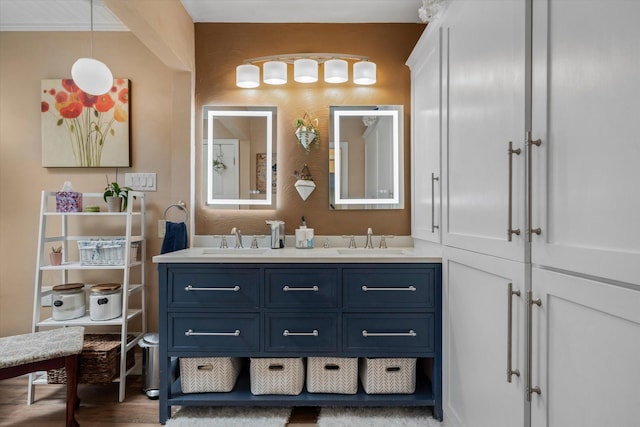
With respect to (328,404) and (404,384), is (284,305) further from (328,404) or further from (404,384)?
(404,384)

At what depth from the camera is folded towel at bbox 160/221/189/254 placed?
2291 mm

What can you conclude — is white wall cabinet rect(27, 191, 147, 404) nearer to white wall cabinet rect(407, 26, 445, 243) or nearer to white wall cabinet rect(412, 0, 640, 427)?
white wall cabinet rect(407, 26, 445, 243)

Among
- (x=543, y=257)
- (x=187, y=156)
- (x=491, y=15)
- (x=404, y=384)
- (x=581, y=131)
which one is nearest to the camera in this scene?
(x=581, y=131)

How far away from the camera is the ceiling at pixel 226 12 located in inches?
91.1

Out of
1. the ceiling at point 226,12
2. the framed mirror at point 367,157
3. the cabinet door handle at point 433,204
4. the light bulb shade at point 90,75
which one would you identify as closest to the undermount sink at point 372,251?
the framed mirror at point 367,157

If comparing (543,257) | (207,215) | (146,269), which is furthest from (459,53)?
(146,269)

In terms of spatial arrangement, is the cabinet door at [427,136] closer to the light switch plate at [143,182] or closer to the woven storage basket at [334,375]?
the woven storage basket at [334,375]

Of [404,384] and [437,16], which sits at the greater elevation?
[437,16]

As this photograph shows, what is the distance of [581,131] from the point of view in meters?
0.90

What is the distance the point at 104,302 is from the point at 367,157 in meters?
1.93

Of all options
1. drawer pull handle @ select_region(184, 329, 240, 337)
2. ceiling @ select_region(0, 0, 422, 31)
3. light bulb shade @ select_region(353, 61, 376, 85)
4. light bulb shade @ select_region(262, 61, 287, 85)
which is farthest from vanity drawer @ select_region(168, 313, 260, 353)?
ceiling @ select_region(0, 0, 422, 31)

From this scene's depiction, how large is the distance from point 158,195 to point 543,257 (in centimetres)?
238

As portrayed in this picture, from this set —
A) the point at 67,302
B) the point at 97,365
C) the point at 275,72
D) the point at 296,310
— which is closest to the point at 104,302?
the point at 67,302

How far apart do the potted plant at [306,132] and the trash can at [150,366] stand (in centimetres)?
156
